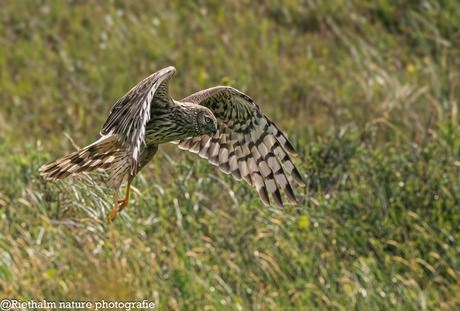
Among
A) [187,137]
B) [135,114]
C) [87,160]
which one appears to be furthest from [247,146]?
[135,114]

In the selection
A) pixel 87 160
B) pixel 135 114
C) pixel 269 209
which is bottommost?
pixel 269 209

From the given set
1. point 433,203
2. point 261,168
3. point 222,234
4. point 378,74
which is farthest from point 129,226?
point 378,74

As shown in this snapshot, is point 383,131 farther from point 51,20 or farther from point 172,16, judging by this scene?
point 51,20

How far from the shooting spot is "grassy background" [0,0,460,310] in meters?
8.08

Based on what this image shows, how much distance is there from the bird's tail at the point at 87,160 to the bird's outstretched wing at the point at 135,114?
0.10 meters

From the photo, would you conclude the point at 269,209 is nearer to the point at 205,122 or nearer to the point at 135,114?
the point at 205,122

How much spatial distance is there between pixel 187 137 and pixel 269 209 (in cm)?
168

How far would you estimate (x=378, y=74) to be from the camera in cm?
1203

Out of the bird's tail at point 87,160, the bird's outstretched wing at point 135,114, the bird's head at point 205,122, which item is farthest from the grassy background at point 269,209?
the bird's head at point 205,122

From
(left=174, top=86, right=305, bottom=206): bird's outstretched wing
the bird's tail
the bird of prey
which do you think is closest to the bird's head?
the bird of prey

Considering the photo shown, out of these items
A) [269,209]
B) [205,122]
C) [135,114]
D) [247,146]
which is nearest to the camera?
[135,114]

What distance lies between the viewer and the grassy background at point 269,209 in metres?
8.08

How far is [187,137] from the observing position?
23.4ft

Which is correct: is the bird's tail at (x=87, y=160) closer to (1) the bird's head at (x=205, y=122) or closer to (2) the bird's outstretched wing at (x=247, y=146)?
(1) the bird's head at (x=205, y=122)
